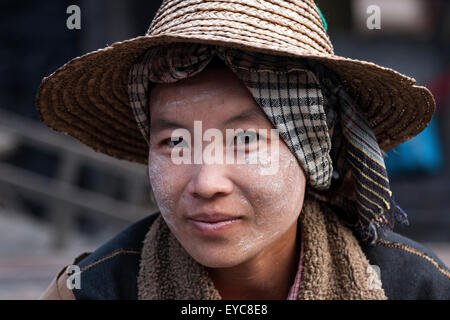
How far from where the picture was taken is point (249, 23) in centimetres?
166

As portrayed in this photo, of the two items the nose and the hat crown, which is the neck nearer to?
the nose

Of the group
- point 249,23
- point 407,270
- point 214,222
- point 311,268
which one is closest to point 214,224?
point 214,222

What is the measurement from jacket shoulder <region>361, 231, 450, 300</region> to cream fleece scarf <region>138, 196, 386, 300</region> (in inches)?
3.0

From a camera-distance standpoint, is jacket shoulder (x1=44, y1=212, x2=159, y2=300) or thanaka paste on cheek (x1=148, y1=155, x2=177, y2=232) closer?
thanaka paste on cheek (x1=148, y1=155, x2=177, y2=232)

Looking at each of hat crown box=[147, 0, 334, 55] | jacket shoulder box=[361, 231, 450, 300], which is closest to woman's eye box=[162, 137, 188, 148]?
hat crown box=[147, 0, 334, 55]

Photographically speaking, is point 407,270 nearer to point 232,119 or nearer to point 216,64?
point 232,119

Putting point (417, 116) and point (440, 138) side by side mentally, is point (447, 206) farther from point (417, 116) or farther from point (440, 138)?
point (417, 116)

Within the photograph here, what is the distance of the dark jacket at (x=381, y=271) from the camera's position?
76.7 inches

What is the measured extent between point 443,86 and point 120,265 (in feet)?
16.1

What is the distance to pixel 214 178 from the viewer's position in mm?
1594

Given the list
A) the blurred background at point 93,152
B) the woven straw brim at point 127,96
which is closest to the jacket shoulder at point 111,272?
the woven straw brim at point 127,96

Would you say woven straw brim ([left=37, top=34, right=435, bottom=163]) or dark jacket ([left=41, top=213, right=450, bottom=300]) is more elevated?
woven straw brim ([left=37, top=34, right=435, bottom=163])

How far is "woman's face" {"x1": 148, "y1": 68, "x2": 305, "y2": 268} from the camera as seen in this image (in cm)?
164
